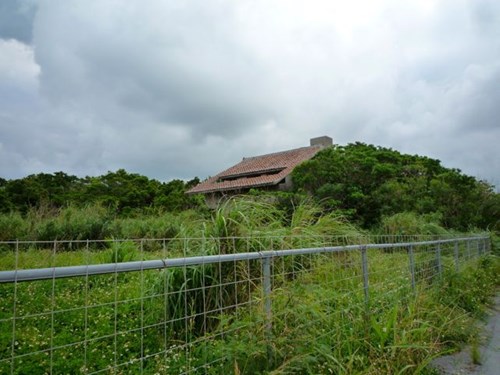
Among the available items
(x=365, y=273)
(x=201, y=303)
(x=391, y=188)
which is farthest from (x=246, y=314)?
(x=391, y=188)

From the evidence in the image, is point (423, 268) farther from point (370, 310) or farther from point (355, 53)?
point (355, 53)

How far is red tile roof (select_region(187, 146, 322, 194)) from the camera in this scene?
22734 millimetres

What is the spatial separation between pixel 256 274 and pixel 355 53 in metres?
6.78

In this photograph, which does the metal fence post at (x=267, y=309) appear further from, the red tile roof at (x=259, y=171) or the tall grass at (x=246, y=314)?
the red tile roof at (x=259, y=171)

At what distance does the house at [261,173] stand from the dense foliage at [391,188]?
130 inches

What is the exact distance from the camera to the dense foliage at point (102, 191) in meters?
24.1

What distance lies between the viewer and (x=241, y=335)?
7.62ft

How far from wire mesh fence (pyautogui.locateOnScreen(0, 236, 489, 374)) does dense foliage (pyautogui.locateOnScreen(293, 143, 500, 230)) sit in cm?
1060

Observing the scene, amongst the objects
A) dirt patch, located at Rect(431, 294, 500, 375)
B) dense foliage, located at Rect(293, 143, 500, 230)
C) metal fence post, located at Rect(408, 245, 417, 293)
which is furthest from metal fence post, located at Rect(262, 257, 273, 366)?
dense foliage, located at Rect(293, 143, 500, 230)

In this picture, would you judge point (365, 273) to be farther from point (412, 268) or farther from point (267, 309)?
point (267, 309)

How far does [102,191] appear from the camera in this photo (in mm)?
29578

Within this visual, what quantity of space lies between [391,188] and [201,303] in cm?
1394

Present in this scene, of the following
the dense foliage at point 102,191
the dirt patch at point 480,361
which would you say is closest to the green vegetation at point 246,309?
the dirt patch at point 480,361

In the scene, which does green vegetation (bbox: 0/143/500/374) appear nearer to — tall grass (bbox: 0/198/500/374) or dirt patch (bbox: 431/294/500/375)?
tall grass (bbox: 0/198/500/374)
